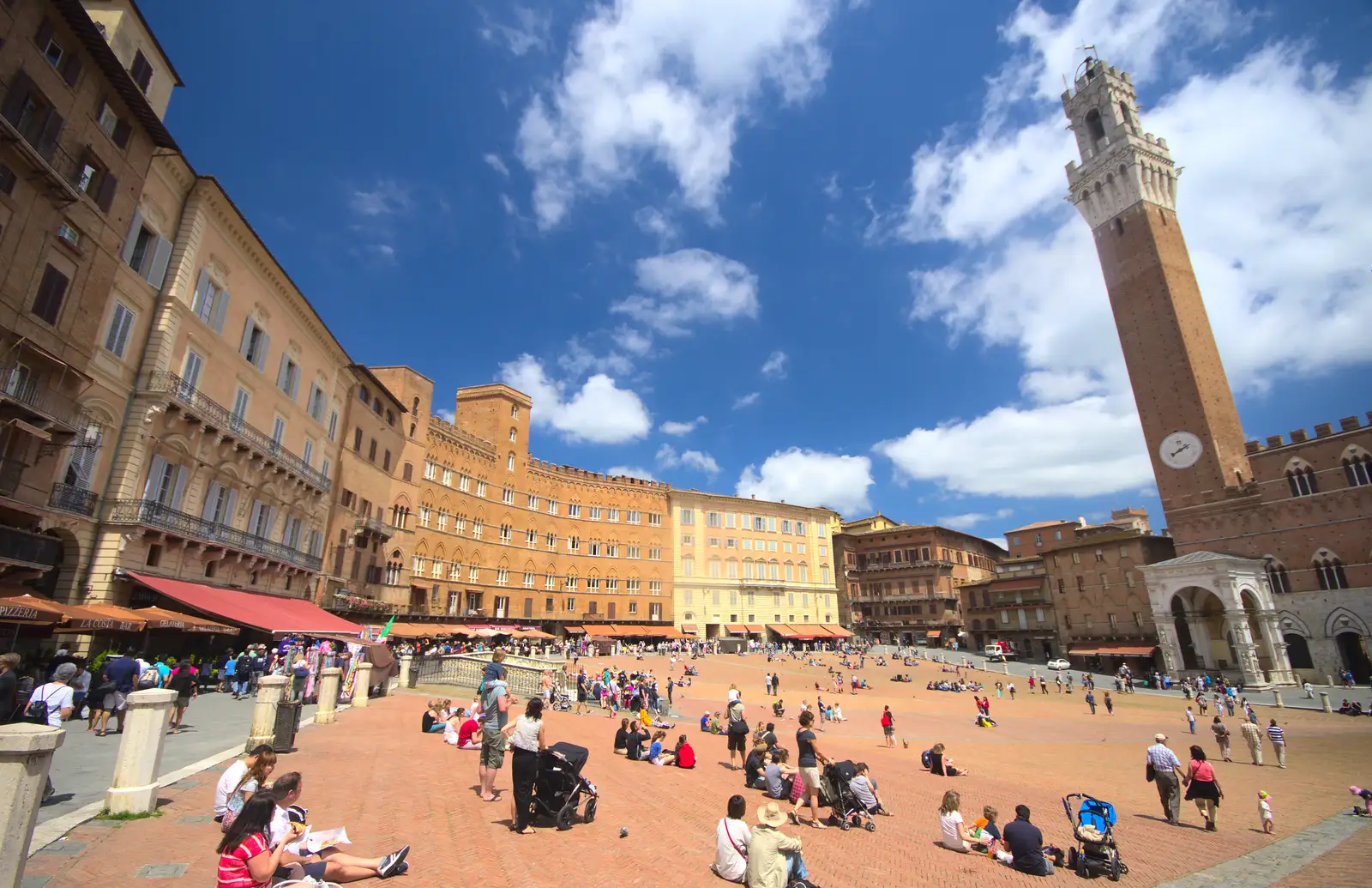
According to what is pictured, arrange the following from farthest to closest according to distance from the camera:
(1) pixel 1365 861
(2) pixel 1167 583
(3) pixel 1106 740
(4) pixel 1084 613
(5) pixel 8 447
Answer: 1. (4) pixel 1084 613
2. (2) pixel 1167 583
3. (3) pixel 1106 740
4. (5) pixel 8 447
5. (1) pixel 1365 861

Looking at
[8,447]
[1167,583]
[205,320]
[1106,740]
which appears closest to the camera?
[8,447]

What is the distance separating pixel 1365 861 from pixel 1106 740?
666 inches

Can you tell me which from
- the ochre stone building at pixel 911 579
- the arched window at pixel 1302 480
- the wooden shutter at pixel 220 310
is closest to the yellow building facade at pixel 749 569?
the ochre stone building at pixel 911 579

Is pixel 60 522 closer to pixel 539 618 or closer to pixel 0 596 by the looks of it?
pixel 0 596

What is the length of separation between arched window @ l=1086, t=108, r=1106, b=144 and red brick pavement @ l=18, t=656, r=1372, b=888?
58.2 m

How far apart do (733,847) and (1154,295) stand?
62.1 metres

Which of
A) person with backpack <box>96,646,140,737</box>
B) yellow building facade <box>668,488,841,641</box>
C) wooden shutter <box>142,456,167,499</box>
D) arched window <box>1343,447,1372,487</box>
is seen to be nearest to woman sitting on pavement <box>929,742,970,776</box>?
person with backpack <box>96,646,140,737</box>

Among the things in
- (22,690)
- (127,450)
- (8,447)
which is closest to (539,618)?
(127,450)

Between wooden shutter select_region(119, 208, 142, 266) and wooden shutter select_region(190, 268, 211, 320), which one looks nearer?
wooden shutter select_region(119, 208, 142, 266)

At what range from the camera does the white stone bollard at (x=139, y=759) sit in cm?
741

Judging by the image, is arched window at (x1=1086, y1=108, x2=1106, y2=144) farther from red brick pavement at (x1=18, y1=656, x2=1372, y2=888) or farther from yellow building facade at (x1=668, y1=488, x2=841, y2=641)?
red brick pavement at (x1=18, y1=656, x2=1372, y2=888)

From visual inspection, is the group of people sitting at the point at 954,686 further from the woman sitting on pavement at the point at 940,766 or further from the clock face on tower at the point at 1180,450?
the woman sitting on pavement at the point at 940,766

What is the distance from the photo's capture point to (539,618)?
185ft

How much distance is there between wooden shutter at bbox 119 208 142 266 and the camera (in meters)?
19.0
